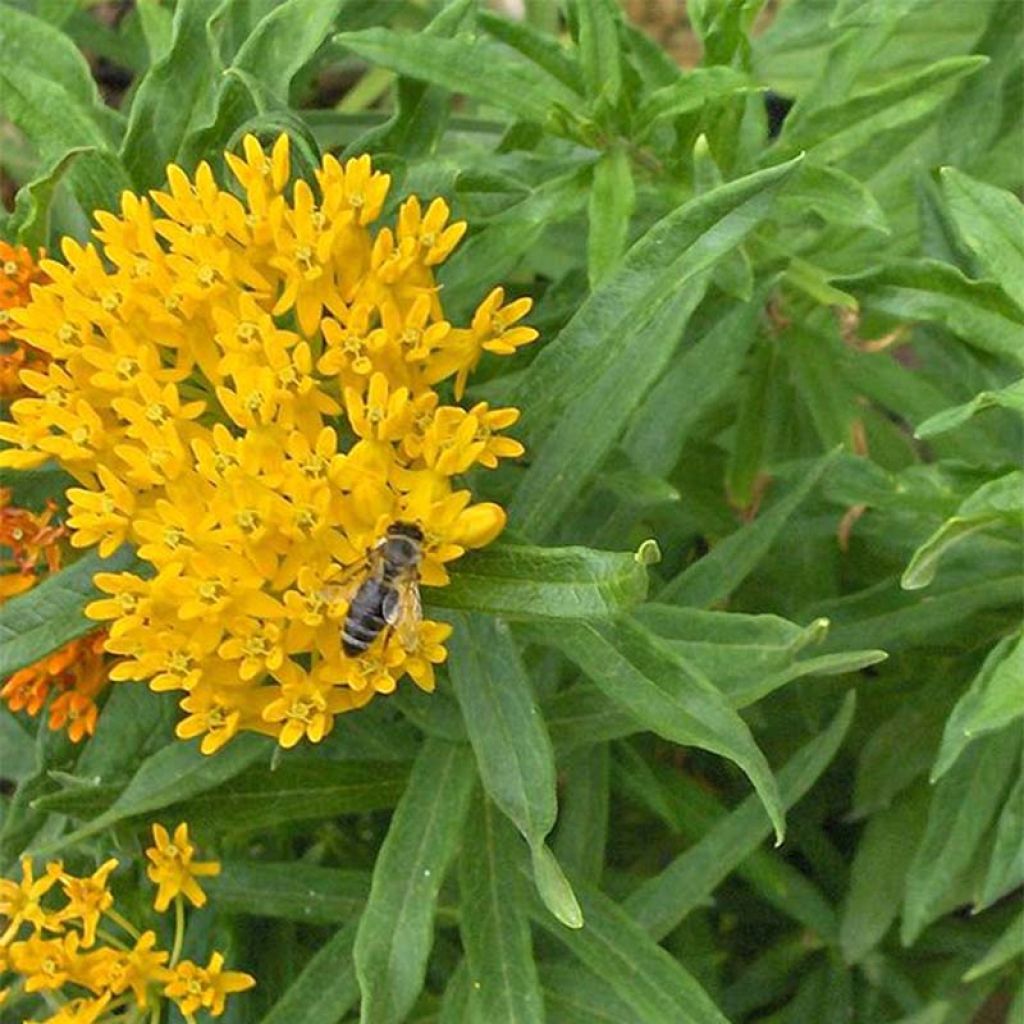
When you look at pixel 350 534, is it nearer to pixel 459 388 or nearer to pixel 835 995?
pixel 459 388

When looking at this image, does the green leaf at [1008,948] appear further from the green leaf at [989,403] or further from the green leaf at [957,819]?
the green leaf at [989,403]

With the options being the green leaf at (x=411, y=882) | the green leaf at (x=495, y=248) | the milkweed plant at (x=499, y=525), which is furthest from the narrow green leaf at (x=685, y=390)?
the green leaf at (x=411, y=882)

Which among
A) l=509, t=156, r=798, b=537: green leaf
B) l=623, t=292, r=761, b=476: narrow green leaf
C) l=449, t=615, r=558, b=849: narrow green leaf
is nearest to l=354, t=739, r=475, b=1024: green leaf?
l=449, t=615, r=558, b=849: narrow green leaf

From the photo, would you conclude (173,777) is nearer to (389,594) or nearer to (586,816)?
(389,594)

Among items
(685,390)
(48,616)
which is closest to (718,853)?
(685,390)

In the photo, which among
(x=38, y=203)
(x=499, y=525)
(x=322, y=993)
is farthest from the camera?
(x=322, y=993)
